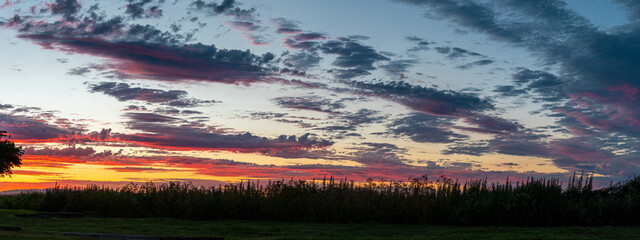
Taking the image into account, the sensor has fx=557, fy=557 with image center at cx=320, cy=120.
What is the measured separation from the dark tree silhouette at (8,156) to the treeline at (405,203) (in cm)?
1153

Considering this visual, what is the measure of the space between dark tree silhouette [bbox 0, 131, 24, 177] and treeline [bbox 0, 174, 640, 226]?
11529 millimetres

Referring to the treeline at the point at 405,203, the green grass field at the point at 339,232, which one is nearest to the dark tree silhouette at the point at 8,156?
the treeline at the point at 405,203

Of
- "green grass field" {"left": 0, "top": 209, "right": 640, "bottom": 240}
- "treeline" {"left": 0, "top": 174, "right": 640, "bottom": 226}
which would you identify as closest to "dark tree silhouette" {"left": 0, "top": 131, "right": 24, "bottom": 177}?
"treeline" {"left": 0, "top": 174, "right": 640, "bottom": 226}

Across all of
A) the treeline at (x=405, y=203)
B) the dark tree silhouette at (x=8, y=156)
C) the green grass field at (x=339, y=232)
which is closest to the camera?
the green grass field at (x=339, y=232)

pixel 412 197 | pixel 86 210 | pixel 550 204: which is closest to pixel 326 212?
pixel 412 197

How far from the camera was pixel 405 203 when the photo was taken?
65.6ft

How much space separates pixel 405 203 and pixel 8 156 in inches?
971

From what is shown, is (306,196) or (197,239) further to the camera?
(306,196)

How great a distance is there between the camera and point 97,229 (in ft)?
53.7

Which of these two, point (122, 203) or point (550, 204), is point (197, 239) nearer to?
point (550, 204)

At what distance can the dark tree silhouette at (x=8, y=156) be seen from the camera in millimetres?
31906

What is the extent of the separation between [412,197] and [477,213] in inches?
96.0

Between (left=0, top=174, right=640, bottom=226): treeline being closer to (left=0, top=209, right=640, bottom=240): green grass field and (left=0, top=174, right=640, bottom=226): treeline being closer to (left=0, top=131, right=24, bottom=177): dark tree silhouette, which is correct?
(left=0, top=209, right=640, bottom=240): green grass field

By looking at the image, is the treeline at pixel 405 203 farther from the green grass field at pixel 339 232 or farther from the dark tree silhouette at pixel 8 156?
the dark tree silhouette at pixel 8 156
